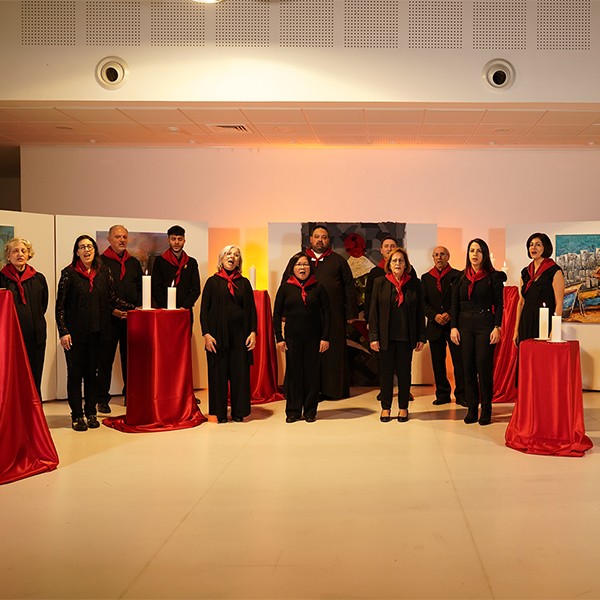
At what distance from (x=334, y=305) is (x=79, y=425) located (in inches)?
119

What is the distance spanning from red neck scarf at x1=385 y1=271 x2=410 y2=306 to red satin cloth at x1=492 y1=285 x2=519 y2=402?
2.03 meters

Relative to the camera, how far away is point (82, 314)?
6254 millimetres

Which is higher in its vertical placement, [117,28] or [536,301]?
[117,28]

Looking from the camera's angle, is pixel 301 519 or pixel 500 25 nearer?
pixel 301 519

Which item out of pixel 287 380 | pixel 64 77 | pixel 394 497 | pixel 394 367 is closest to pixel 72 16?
pixel 64 77

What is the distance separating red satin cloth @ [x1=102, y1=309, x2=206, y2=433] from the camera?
636 centimetres

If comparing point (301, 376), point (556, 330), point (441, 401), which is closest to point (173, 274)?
point (301, 376)

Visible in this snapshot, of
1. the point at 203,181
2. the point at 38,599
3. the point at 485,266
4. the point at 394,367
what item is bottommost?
the point at 38,599

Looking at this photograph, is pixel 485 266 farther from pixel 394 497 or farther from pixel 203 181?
pixel 203 181

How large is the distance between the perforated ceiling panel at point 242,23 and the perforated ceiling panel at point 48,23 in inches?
57.6

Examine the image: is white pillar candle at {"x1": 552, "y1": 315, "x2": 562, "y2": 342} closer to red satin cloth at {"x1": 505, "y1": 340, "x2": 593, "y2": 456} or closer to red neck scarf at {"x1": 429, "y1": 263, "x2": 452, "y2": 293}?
red satin cloth at {"x1": 505, "y1": 340, "x2": 593, "y2": 456}

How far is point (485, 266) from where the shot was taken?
6543 mm

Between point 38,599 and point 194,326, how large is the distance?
574 centimetres

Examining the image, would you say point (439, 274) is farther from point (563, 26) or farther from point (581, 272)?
point (563, 26)
